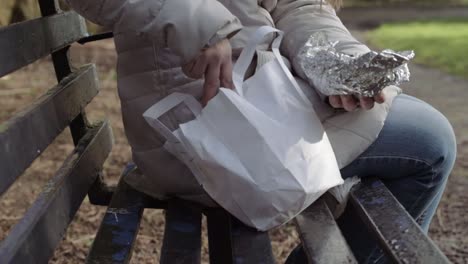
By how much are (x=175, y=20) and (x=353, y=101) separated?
1.40 ft

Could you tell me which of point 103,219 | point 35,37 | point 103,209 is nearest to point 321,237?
point 103,219

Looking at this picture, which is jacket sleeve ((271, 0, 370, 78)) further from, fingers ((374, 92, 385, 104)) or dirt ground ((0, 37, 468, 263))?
dirt ground ((0, 37, 468, 263))

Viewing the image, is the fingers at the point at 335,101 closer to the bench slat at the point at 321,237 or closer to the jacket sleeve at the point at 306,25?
the jacket sleeve at the point at 306,25

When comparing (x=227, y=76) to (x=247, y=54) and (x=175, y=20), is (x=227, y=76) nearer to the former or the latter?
(x=247, y=54)

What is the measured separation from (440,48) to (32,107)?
685cm

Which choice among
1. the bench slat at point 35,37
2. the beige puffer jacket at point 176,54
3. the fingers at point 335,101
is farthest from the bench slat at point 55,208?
the fingers at point 335,101

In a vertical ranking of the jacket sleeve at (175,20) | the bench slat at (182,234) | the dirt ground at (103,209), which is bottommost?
the dirt ground at (103,209)

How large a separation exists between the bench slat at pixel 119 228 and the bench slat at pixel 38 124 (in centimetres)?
23

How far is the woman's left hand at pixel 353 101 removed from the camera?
1559 mm

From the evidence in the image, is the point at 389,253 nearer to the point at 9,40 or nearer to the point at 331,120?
the point at 331,120

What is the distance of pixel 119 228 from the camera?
166 centimetres

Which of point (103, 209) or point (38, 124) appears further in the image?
point (103, 209)

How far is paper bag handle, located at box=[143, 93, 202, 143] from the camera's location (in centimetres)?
152

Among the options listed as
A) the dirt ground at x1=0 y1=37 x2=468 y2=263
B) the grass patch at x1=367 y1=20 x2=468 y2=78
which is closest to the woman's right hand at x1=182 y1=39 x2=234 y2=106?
the dirt ground at x1=0 y1=37 x2=468 y2=263
